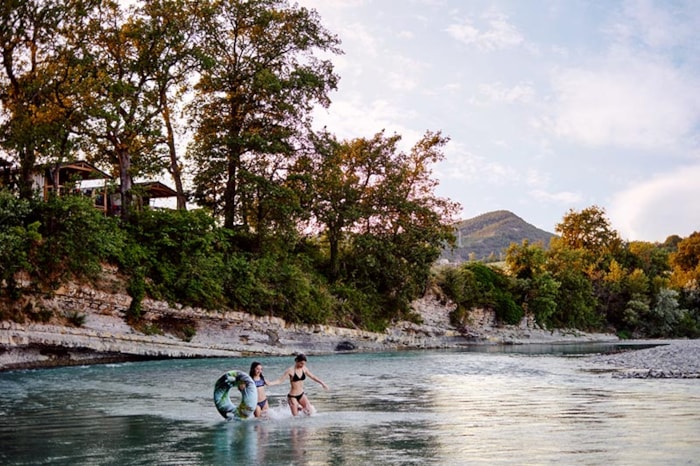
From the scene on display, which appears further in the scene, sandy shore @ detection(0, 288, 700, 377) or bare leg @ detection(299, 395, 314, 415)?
sandy shore @ detection(0, 288, 700, 377)

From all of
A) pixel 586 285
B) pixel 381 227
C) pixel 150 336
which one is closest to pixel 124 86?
pixel 150 336

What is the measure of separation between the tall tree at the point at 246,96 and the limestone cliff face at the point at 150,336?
329 inches

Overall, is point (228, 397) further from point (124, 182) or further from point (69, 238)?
point (124, 182)

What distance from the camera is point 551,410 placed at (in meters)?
14.2

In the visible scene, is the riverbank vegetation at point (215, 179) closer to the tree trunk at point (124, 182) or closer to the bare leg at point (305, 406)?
the tree trunk at point (124, 182)

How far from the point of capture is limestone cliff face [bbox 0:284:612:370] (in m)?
27.8

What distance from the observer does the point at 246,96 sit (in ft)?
145

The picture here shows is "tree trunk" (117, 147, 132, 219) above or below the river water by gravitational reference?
above

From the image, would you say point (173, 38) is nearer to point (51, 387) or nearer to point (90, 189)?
point (90, 189)

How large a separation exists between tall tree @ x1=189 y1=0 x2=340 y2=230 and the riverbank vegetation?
0.37 ft

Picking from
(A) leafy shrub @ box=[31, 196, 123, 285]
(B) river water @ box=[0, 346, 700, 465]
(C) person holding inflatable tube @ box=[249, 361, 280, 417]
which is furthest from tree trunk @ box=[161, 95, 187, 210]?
(C) person holding inflatable tube @ box=[249, 361, 280, 417]

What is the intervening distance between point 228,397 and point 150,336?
20785mm

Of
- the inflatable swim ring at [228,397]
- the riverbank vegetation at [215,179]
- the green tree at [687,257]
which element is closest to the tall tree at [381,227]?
the riverbank vegetation at [215,179]

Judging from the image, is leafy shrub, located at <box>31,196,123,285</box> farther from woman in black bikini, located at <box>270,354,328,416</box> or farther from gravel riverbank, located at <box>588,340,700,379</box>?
gravel riverbank, located at <box>588,340,700,379</box>
